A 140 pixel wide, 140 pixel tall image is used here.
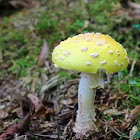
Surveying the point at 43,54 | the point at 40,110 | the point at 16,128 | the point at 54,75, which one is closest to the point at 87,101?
the point at 40,110

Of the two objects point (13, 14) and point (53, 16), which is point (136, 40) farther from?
point (13, 14)

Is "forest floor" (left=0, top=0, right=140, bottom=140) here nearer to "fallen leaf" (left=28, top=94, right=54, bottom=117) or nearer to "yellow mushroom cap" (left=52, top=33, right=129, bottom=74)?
"fallen leaf" (left=28, top=94, right=54, bottom=117)

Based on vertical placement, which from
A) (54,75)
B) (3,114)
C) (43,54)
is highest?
(43,54)

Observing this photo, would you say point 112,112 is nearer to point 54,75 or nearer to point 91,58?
point 91,58

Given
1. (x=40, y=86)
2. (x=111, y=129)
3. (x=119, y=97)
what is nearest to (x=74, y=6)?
(x=40, y=86)

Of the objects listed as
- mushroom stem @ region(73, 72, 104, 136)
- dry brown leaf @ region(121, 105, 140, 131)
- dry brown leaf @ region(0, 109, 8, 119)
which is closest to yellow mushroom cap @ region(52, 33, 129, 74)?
mushroom stem @ region(73, 72, 104, 136)

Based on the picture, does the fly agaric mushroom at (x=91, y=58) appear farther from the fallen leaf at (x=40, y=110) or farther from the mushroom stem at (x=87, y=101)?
the fallen leaf at (x=40, y=110)

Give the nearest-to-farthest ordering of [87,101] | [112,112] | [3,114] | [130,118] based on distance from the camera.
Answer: [87,101]
[130,118]
[112,112]
[3,114]
